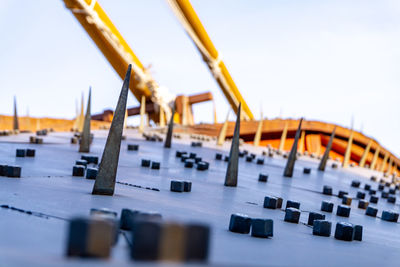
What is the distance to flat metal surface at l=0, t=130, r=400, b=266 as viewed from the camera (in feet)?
9.16

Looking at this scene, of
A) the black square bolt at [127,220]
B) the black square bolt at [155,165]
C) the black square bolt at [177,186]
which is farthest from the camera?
the black square bolt at [155,165]

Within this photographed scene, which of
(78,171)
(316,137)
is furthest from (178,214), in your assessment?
(316,137)

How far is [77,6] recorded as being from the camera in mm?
23250

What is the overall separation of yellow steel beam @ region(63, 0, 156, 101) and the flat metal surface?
14.5 m

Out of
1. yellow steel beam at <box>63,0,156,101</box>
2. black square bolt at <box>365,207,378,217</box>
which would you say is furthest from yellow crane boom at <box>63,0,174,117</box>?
black square bolt at <box>365,207,378,217</box>

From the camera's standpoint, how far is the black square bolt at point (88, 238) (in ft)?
6.52

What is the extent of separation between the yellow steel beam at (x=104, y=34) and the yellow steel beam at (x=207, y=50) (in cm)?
241

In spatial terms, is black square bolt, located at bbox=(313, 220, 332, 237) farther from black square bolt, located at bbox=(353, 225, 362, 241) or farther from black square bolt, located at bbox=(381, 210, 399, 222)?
black square bolt, located at bbox=(381, 210, 399, 222)

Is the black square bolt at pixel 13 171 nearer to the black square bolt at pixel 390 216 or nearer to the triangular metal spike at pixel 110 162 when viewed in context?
the triangular metal spike at pixel 110 162

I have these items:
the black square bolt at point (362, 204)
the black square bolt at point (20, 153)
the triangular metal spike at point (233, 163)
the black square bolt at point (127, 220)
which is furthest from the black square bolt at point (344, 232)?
the black square bolt at point (20, 153)

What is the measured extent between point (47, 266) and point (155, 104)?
91.7ft

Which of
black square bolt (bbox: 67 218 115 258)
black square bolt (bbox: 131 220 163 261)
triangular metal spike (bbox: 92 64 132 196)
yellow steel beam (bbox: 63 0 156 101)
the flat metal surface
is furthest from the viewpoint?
yellow steel beam (bbox: 63 0 156 101)

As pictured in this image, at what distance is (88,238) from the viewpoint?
2.00m

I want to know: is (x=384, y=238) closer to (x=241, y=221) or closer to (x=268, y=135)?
(x=241, y=221)
